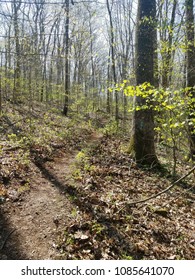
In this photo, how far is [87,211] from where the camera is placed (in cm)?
418

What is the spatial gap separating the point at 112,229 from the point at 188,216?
1.99 m

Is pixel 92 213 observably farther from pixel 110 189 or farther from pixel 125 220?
pixel 110 189

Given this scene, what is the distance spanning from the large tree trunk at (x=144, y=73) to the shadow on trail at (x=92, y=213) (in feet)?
9.18

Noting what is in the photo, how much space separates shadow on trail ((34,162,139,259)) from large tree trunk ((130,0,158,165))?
2799mm

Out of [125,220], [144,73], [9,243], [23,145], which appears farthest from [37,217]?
[144,73]

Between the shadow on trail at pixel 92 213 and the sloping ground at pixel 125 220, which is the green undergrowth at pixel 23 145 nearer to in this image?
the shadow on trail at pixel 92 213

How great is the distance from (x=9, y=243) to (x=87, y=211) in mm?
1505

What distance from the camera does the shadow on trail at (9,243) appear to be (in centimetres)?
307

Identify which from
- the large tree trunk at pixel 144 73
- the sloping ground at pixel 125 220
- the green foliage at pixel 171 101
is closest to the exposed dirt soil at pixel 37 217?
the sloping ground at pixel 125 220

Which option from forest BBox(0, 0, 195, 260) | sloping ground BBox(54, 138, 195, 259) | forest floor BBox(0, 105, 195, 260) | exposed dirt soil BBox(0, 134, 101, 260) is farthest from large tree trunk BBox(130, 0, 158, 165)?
exposed dirt soil BBox(0, 134, 101, 260)

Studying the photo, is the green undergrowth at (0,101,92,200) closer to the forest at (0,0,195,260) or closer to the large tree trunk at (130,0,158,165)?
the forest at (0,0,195,260)

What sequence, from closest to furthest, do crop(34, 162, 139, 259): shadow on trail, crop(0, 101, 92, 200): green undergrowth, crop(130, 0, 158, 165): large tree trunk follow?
crop(34, 162, 139, 259): shadow on trail, crop(0, 101, 92, 200): green undergrowth, crop(130, 0, 158, 165): large tree trunk

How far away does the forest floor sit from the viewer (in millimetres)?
3346
